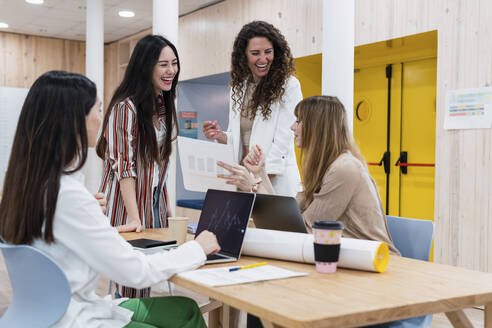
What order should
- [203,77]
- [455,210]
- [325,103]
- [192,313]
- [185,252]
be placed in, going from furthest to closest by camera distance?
[203,77] → [455,210] → [325,103] → [192,313] → [185,252]

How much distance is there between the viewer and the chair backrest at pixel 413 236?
6.32ft

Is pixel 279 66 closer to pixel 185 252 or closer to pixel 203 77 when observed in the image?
pixel 185 252

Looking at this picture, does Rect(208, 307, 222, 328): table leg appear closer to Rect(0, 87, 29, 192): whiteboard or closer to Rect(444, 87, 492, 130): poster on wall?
Rect(444, 87, 492, 130): poster on wall

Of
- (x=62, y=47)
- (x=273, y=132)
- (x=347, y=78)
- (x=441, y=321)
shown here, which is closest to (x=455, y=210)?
(x=441, y=321)

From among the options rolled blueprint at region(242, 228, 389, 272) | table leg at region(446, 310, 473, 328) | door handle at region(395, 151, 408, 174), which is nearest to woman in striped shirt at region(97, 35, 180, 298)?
rolled blueprint at region(242, 228, 389, 272)

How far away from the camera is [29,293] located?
4.42ft

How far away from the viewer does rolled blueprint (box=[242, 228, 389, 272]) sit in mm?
1410

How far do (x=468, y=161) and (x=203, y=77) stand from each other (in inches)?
134

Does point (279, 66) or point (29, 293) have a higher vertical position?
point (279, 66)

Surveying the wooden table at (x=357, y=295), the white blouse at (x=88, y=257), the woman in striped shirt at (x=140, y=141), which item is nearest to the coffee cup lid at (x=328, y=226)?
the wooden table at (x=357, y=295)

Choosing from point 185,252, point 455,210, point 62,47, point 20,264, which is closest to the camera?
point 20,264

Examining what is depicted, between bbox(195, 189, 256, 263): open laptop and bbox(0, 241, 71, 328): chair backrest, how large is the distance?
42 centimetres

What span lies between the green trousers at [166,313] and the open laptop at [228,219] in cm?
17

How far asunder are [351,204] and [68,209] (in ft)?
3.28
